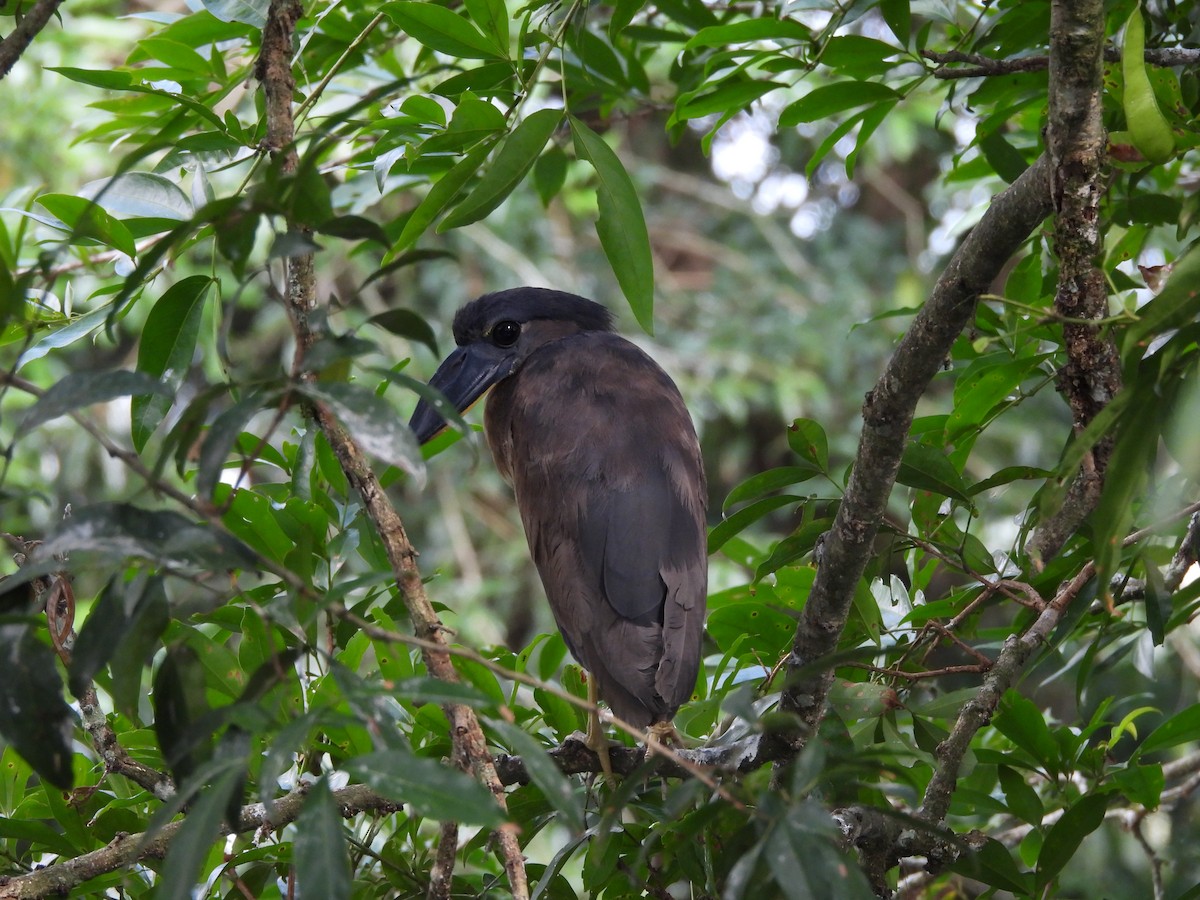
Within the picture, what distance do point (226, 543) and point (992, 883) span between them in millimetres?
1090

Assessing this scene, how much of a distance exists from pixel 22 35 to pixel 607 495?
1349mm

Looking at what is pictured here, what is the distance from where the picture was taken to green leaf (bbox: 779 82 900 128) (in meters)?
1.90

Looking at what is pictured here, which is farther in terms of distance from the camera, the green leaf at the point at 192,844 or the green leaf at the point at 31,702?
the green leaf at the point at 31,702

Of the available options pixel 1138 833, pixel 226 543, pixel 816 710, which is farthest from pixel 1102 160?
pixel 1138 833

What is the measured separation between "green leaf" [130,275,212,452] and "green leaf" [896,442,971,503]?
3.28ft

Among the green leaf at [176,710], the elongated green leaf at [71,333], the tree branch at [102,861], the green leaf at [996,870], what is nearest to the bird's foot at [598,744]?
the tree branch at [102,861]

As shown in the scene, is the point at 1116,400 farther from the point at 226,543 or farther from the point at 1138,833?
the point at 1138,833

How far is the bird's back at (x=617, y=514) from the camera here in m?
2.10

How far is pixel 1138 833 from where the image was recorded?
1968mm

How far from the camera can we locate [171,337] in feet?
4.89

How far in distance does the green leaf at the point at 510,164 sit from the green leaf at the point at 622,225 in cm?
9

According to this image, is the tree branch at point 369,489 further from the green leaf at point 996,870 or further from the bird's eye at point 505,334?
the bird's eye at point 505,334

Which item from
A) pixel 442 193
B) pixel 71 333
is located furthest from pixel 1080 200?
pixel 71 333

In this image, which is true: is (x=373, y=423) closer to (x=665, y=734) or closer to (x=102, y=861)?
(x=102, y=861)
